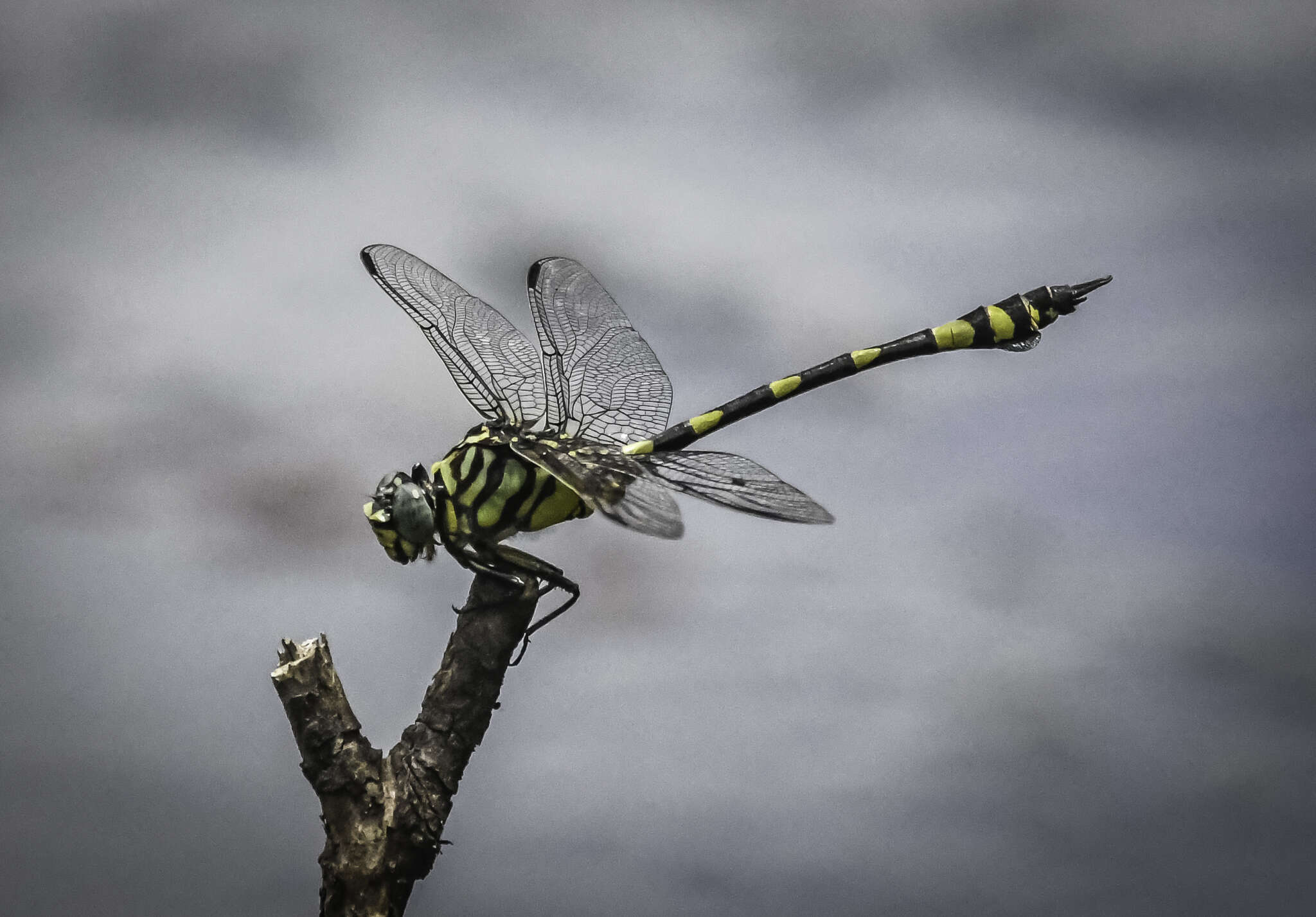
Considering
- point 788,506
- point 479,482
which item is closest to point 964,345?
point 788,506

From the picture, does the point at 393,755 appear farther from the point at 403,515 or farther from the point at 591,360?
the point at 591,360

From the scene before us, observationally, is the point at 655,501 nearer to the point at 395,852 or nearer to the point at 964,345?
the point at 395,852

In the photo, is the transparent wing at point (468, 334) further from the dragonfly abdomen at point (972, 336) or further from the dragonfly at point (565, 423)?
the dragonfly abdomen at point (972, 336)

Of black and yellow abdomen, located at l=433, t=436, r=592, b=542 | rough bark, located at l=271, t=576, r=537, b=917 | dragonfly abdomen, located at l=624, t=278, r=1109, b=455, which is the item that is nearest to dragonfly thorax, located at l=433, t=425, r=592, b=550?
black and yellow abdomen, located at l=433, t=436, r=592, b=542

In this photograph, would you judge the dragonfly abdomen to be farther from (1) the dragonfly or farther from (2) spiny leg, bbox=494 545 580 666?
(2) spiny leg, bbox=494 545 580 666

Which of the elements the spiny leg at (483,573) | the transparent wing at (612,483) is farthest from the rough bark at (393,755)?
the transparent wing at (612,483)

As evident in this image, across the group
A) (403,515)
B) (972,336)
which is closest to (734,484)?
(403,515)
